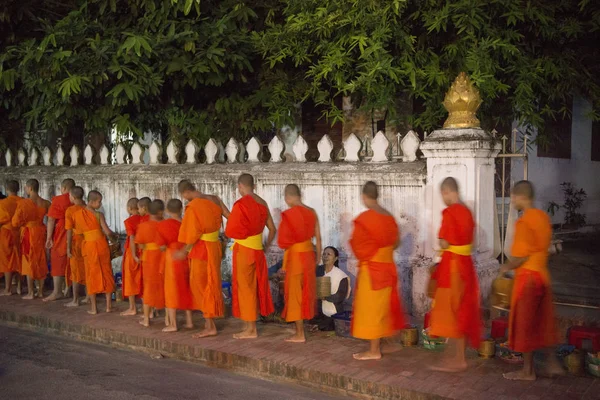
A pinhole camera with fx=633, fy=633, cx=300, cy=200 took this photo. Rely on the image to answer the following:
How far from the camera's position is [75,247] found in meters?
8.30

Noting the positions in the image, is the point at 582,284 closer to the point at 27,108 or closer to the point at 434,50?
the point at 434,50

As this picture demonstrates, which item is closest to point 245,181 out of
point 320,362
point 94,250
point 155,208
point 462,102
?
point 155,208

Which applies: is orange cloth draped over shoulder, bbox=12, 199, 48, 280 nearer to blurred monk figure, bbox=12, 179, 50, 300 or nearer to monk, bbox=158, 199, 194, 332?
blurred monk figure, bbox=12, 179, 50, 300

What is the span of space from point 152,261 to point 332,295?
2.08 m

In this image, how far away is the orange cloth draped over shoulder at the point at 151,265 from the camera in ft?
23.3

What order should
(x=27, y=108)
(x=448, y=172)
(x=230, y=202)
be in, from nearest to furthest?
(x=448, y=172) < (x=230, y=202) < (x=27, y=108)

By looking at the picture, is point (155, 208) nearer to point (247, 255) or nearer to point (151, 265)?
point (151, 265)

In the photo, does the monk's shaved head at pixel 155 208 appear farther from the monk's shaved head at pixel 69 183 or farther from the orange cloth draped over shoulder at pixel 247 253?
the monk's shaved head at pixel 69 183

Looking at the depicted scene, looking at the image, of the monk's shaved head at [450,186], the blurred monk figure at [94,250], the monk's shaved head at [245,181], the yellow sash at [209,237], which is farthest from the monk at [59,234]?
the monk's shaved head at [450,186]

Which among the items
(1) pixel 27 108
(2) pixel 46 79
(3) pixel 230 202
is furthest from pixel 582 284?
(1) pixel 27 108

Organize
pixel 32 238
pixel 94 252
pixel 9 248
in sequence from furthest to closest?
pixel 9 248 → pixel 32 238 → pixel 94 252

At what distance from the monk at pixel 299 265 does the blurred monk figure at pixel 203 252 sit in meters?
0.82

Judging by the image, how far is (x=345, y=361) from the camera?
5.61 metres

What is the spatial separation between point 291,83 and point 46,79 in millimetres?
3585
